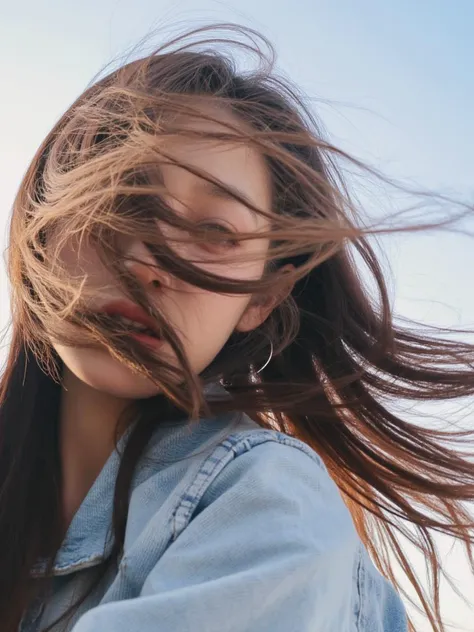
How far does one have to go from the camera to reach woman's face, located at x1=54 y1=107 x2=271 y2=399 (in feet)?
5.56

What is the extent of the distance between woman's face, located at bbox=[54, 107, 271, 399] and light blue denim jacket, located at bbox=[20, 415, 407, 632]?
0.16 m

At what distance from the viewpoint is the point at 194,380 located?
5.66 feet

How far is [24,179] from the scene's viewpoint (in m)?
2.05

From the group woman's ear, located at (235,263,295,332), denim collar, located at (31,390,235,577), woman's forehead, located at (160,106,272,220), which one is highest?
woman's forehead, located at (160,106,272,220)

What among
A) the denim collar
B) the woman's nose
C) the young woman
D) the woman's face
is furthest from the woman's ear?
the woman's nose

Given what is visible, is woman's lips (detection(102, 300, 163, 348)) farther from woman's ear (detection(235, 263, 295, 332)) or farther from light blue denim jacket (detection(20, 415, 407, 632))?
woman's ear (detection(235, 263, 295, 332))

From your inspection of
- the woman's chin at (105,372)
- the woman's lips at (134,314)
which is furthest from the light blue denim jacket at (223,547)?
the woman's lips at (134,314)

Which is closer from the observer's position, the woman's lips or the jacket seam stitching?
the jacket seam stitching

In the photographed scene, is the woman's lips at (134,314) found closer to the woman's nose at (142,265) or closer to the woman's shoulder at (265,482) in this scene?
the woman's nose at (142,265)

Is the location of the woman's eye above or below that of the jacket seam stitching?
above

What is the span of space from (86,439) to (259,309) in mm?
460

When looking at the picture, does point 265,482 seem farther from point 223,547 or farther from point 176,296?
point 176,296

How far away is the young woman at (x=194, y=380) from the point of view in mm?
1425

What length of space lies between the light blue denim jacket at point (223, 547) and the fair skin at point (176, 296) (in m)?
0.15
